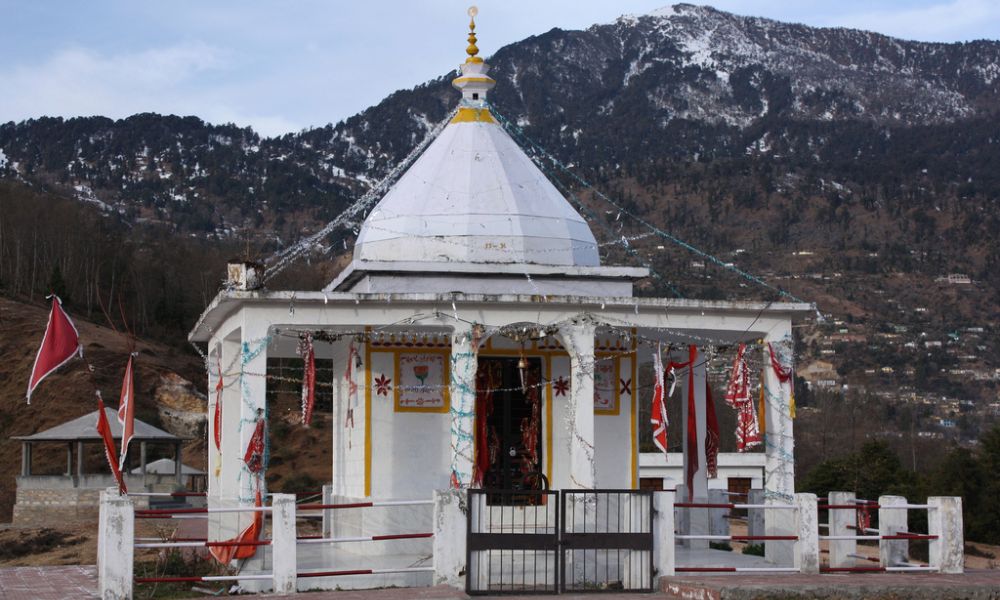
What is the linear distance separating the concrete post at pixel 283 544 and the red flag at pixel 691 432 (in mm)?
8517

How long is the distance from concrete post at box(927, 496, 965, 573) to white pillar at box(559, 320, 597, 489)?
479cm

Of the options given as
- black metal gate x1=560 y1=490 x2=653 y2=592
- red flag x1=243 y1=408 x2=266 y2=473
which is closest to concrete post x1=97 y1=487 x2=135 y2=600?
red flag x1=243 y1=408 x2=266 y2=473

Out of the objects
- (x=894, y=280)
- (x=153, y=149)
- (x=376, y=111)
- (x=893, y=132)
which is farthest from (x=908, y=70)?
(x=153, y=149)

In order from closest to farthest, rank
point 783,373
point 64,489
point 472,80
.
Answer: point 783,373, point 472,80, point 64,489

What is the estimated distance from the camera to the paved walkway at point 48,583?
1752cm

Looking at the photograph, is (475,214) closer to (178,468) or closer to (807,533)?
(807,533)

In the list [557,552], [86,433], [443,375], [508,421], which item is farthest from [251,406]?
[86,433]

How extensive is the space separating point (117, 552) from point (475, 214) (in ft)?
29.0

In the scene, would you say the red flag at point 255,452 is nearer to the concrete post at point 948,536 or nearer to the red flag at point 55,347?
the red flag at point 55,347

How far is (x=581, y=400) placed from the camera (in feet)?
65.6

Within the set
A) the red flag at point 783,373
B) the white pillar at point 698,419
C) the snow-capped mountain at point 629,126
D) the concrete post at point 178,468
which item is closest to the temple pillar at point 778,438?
the red flag at point 783,373

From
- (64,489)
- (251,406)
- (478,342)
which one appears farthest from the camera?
(64,489)

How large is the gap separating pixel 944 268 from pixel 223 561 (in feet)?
313

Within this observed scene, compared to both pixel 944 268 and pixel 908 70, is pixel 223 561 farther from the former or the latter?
pixel 908 70
